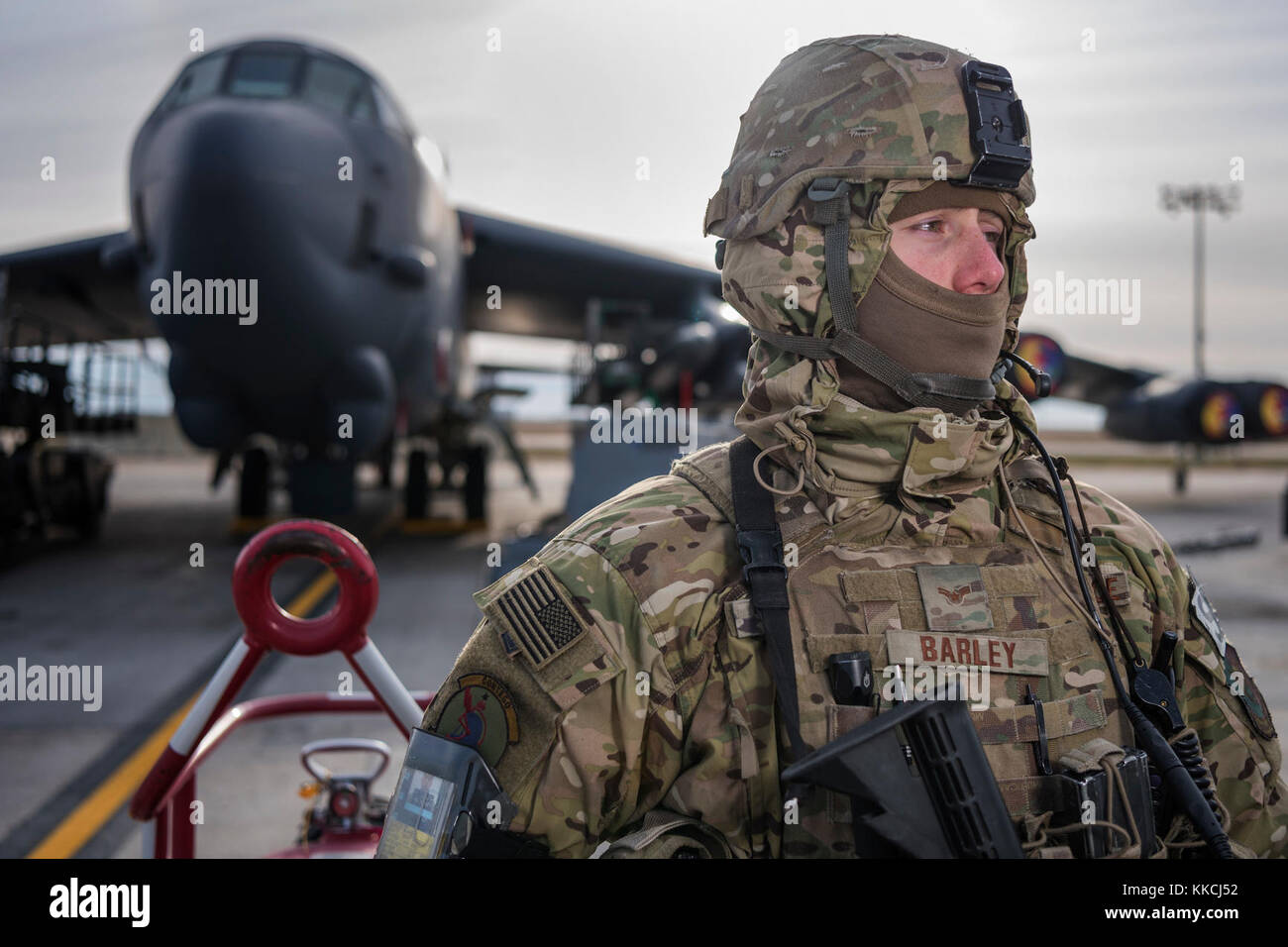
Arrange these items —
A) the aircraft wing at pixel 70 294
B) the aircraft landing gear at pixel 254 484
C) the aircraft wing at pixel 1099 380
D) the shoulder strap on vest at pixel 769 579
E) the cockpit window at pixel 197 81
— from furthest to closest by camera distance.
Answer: the aircraft wing at pixel 1099 380 → the aircraft landing gear at pixel 254 484 → the aircraft wing at pixel 70 294 → the cockpit window at pixel 197 81 → the shoulder strap on vest at pixel 769 579

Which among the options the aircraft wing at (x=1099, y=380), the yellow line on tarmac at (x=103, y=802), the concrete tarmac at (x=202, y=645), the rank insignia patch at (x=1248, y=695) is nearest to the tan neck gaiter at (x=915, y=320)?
the rank insignia patch at (x=1248, y=695)

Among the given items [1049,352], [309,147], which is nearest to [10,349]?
[309,147]

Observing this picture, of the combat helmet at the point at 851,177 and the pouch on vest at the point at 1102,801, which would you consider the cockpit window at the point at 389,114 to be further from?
the pouch on vest at the point at 1102,801

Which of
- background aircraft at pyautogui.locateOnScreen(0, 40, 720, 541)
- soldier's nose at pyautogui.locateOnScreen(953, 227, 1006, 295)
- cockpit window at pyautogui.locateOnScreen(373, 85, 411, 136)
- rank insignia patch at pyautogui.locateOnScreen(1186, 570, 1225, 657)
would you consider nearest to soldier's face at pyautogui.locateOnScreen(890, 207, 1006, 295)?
soldier's nose at pyautogui.locateOnScreen(953, 227, 1006, 295)

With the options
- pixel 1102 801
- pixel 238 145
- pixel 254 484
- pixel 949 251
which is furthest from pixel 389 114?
pixel 1102 801

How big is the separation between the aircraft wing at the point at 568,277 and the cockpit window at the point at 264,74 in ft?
13.6

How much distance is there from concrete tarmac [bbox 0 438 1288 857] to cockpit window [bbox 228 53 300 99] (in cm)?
471

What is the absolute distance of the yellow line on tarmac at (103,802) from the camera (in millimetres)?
4199

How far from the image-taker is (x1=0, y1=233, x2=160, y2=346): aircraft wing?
1329 centimetres

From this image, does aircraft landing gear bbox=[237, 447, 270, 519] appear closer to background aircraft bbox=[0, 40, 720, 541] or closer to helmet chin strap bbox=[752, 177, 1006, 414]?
background aircraft bbox=[0, 40, 720, 541]

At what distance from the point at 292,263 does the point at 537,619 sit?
8086 millimetres

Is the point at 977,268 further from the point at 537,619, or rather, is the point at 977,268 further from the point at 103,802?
the point at 103,802

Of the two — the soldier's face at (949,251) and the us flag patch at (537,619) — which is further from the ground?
the soldier's face at (949,251)

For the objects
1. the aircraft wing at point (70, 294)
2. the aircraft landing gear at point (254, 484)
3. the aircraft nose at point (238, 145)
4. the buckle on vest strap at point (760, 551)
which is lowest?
the aircraft landing gear at point (254, 484)
